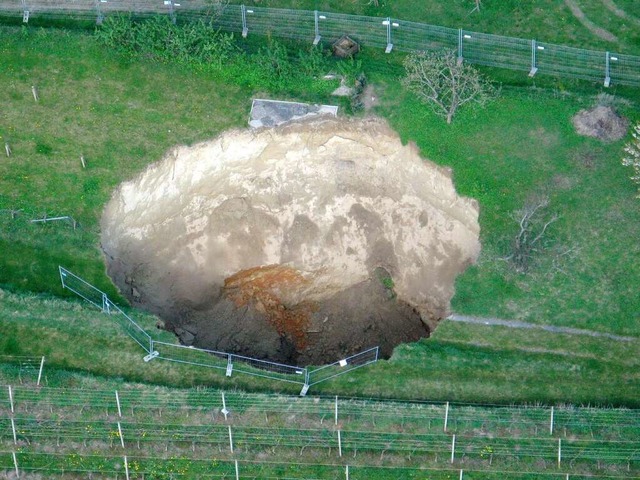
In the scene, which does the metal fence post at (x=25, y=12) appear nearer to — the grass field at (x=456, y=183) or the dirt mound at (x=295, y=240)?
the grass field at (x=456, y=183)

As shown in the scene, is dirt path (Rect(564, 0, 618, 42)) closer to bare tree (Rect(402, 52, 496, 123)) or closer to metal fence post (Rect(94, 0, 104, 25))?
bare tree (Rect(402, 52, 496, 123))

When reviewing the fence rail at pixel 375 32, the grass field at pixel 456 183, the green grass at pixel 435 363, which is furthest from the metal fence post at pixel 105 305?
the fence rail at pixel 375 32

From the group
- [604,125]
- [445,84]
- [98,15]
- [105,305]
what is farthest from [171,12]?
[604,125]

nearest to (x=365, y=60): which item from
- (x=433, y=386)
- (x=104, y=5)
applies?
(x=104, y=5)

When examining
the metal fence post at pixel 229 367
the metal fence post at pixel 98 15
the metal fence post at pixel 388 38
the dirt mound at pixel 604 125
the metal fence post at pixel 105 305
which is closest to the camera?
the metal fence post at pixel 229 367

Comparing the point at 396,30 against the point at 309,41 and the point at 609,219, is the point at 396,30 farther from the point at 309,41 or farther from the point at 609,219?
the point at 609,219

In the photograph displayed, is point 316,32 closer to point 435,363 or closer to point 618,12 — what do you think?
point 618,12

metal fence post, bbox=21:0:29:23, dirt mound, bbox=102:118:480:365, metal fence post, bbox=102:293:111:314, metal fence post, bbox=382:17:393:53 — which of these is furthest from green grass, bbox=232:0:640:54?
metal fence post, bbox=102:293:111:314
